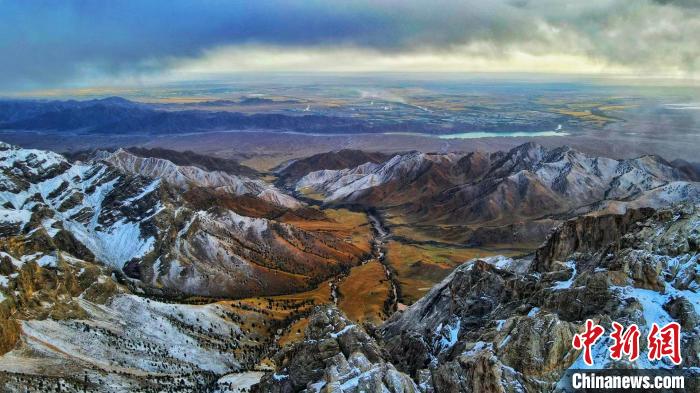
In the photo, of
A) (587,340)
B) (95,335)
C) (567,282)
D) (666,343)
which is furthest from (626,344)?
(95,335)

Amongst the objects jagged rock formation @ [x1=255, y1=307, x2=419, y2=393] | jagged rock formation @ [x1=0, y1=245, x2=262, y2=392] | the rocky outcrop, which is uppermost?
the rocky outcrop

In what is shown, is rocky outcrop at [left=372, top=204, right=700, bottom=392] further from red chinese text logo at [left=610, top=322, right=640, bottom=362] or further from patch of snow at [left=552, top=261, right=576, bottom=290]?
red chinese text logo at [left=610, top=322, right=640, bottom=362]

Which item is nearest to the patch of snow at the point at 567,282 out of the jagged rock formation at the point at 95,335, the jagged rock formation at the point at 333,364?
the jagged rock formation at the point at 333,364

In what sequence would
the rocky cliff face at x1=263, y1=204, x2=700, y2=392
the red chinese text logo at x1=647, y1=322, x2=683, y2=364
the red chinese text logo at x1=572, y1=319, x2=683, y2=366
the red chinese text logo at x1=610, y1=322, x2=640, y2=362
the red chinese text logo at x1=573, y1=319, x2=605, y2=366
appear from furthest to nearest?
the rocky cliff face at x1=263, y1=204, x2=700, y2=392 < the red chinese text logo at x1=573, y1=319, x2=605, y2=366 < the red chinese text logo at x1=647, y1=322, x2=683, y2=364 < the red chinese text logo at x1=572, y1=319, x2=683, y2=366 < the red chinese text logo at x1=610, y1=322, x2=640, y2=362

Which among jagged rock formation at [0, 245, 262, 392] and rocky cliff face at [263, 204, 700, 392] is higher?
rocky cliff face at [263, 204, 700, 392]

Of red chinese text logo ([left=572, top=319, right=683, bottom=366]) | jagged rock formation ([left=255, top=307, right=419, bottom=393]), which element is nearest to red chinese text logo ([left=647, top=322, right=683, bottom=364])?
red chinese text logo ([left=572, top=319, right=683, bottom=366])

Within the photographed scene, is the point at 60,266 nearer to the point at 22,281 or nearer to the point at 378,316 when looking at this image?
the point at 22,281

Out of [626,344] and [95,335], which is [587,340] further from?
[95,335]

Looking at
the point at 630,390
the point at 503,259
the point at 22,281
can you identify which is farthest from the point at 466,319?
the point at 22,281

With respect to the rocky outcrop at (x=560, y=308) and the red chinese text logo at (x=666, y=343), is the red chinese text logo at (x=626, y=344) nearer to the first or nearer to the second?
the rocky outcrop at (x=560, y=308)
